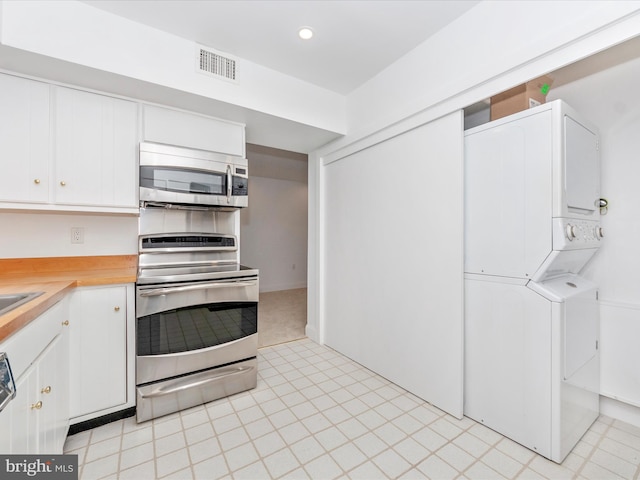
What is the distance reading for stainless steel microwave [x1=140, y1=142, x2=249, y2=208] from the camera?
6.89 feet

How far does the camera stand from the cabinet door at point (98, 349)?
1.73m

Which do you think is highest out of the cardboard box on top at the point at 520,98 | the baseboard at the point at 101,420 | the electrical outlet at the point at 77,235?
the cardboard box on top at the point at 520,98

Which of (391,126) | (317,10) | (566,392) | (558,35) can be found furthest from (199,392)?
(558,35)

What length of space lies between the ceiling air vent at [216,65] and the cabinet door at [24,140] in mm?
970

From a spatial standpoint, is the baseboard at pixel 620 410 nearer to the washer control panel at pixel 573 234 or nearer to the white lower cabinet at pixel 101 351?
the washer control panel at pixel 573 234

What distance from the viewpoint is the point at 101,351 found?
5.92 ft

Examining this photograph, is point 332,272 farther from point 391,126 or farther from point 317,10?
point 317,10

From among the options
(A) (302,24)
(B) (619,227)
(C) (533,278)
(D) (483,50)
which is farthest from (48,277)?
(B) (619,227)

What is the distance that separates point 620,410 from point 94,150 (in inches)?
150

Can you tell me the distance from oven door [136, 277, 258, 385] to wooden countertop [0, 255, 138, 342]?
0.86 ft

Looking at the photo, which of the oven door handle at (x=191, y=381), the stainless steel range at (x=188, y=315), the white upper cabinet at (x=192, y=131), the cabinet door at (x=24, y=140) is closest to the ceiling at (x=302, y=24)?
the white upper cabinet at (x=192, y=131)

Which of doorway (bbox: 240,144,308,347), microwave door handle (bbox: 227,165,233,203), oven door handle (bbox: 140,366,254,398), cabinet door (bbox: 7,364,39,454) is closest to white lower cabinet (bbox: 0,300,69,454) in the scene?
cabinet door (bbox: 7,364,39,454)

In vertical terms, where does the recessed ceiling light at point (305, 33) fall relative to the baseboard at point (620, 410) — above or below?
above

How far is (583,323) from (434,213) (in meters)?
1.06
